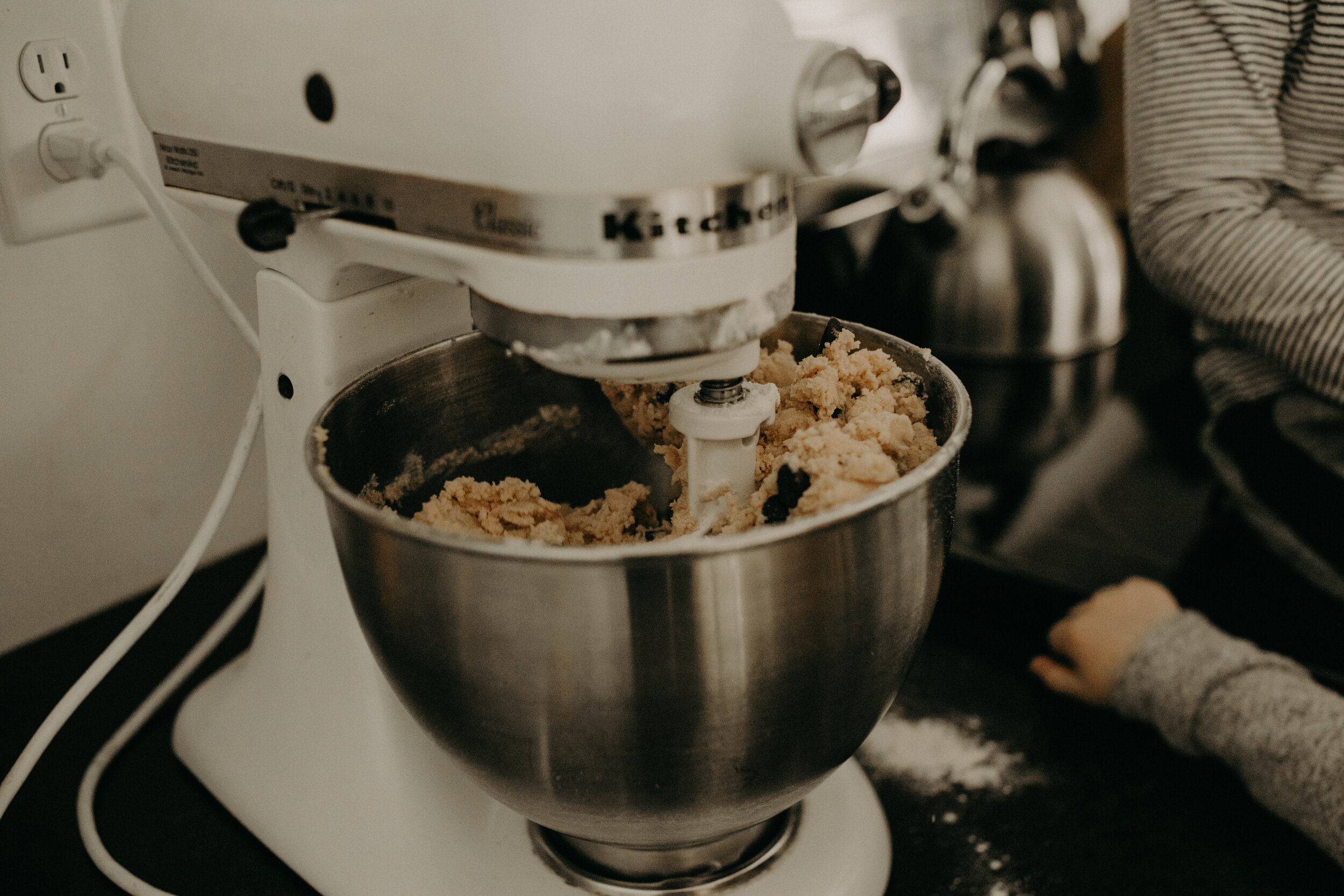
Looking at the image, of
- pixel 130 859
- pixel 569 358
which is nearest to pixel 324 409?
pixel 569 358

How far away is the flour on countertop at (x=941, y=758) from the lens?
65cm

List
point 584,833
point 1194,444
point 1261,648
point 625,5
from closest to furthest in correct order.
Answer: point 625,5
point 584,833
point 1261,648
point 1194,444

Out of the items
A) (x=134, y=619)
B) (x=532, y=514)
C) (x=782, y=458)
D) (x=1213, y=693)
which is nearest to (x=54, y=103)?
(x=134, y=619)

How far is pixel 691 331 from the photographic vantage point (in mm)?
401

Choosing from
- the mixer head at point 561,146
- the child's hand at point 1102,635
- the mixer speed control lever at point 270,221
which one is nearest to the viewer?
the mixer head at point 561,146

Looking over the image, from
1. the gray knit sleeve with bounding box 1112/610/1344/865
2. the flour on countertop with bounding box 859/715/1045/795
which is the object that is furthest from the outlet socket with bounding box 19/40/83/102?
the gray knit sleeve with bounding box 1112/610/1344/865

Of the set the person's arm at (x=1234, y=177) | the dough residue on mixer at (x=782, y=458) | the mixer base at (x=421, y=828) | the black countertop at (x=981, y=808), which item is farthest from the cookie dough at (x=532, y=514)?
the person's arm at (x=1234, y=177)

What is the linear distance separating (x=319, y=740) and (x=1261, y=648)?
646 millimetres

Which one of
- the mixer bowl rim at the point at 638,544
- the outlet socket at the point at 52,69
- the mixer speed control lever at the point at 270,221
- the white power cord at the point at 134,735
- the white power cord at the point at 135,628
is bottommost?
the white power cord at the point at 134,735

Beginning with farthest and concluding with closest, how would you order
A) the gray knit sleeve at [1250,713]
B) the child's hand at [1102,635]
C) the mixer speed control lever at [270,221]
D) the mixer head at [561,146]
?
the child's hand at [1102,635] < the gray knit sleeve at [1250,713] < the mixer speed control lever at [270,221] < the mixer head at [561,146]

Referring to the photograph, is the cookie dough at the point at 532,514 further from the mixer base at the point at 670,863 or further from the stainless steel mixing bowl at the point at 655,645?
the mixer base at the point at 670,863

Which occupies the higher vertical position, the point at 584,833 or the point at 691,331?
the point at 691,331

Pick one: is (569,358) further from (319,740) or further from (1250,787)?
(1250,787)

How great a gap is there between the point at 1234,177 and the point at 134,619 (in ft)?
2.80
